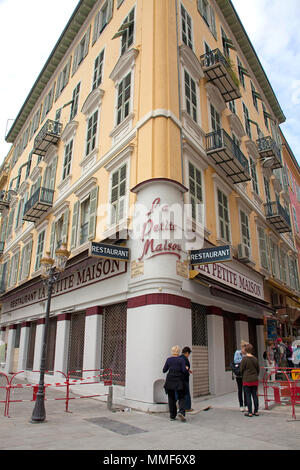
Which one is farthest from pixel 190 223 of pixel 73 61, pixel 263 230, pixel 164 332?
pixel 73 61

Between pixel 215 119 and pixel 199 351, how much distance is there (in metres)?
9.36

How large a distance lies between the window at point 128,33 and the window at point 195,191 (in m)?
5.86

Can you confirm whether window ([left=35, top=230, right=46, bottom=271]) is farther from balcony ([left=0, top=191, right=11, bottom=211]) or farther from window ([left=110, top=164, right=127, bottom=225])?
balcony ([left=0, top=191, right=11, bottom=211])

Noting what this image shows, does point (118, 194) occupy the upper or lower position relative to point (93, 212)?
upper

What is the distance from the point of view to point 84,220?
46.1 ft

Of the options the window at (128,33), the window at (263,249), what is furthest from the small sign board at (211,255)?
the window at (128,33)

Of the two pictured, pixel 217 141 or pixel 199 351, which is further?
pixel 217 141

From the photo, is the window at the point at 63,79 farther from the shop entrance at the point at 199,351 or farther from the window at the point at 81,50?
the shop entrance at the point at 199,351

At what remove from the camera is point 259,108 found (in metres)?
23.2

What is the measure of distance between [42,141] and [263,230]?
12282 mm

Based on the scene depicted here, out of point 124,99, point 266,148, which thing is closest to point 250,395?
point 124,99

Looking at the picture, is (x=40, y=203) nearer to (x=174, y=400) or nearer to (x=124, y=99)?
(x=124, y=99)

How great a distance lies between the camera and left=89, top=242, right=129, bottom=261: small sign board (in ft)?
31.1

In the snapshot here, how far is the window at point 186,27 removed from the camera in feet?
44.7
